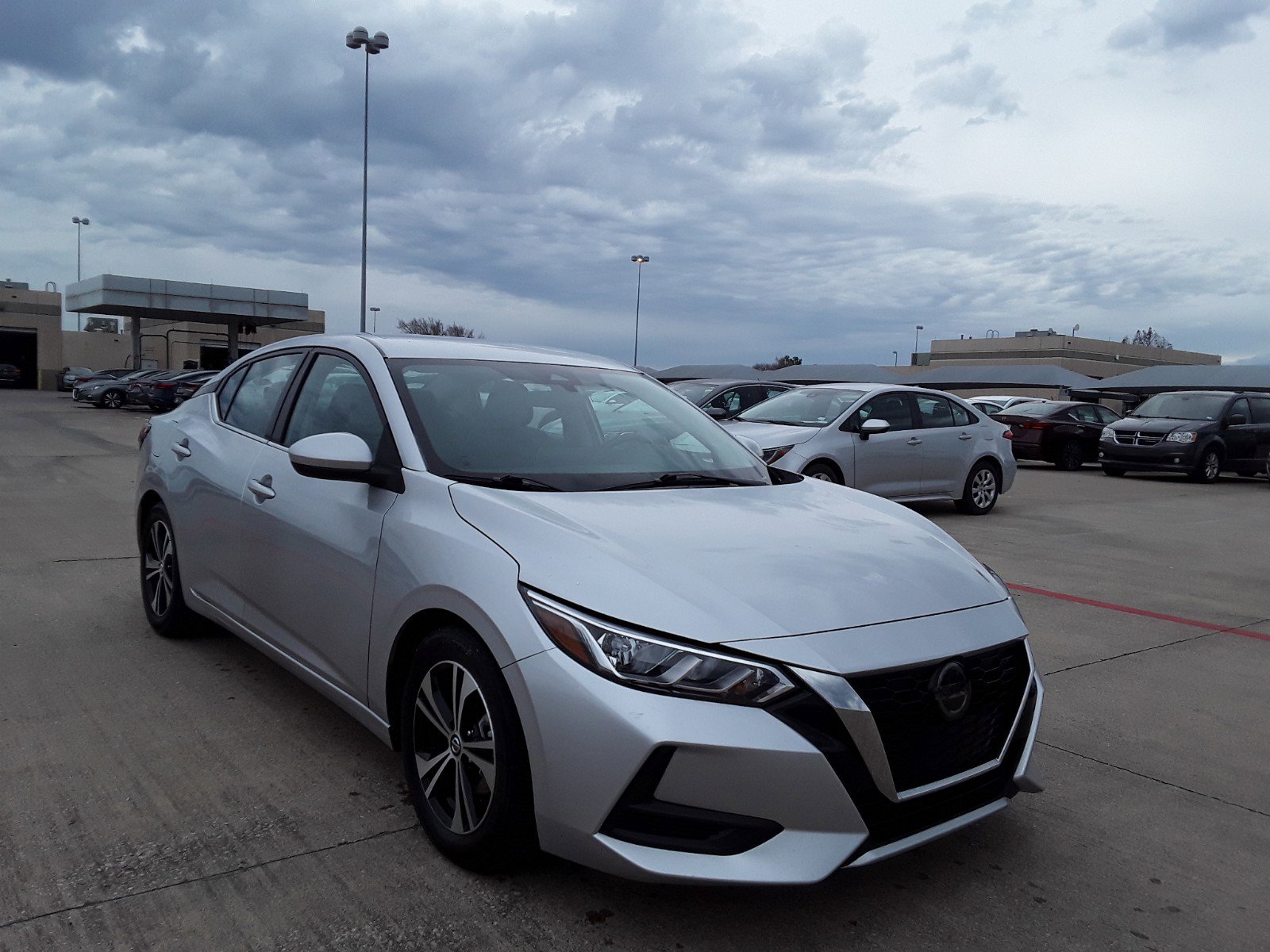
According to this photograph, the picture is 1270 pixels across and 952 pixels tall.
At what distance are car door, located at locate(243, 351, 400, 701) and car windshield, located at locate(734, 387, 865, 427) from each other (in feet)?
23.7

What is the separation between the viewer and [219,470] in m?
4.41

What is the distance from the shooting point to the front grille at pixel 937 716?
2.49 meters

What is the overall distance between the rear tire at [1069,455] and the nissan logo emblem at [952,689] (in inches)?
783

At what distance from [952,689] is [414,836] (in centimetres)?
167

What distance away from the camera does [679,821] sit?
93.9 inches

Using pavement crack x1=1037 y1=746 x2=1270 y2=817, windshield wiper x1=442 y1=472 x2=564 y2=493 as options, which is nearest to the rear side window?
windshield wiper x1=442 y1=472 x2=564 y2=493

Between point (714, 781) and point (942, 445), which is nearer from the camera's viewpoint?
point (714, 781)

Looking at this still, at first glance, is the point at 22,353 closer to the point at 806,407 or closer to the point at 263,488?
the point at 806,407

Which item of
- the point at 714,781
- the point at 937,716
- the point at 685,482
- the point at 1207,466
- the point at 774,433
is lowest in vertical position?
the point at 1207,466

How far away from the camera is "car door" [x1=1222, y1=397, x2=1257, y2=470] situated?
1852cm

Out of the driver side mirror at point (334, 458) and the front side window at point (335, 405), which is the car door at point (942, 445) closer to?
the front side window at point (335, 405)

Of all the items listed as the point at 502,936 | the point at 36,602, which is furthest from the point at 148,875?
the point at 36,602

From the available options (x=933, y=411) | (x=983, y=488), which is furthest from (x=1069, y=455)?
(x=933, y=411)

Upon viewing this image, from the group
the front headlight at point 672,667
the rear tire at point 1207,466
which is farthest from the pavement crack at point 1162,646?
the rear tire at point 1207,466
